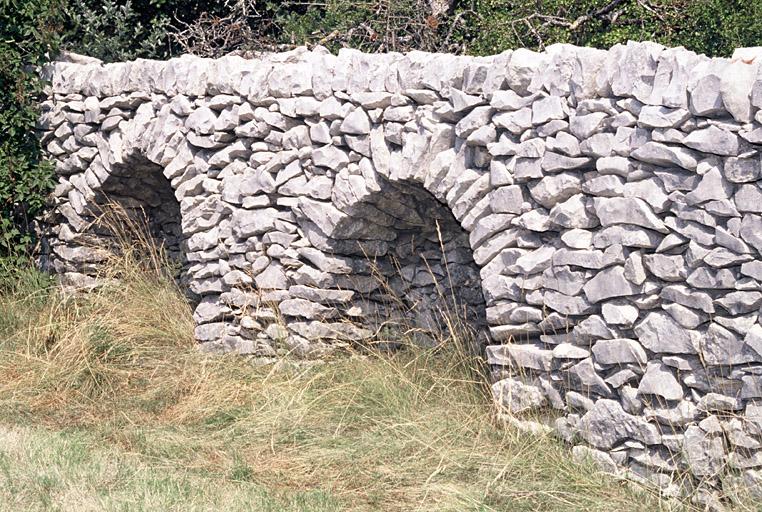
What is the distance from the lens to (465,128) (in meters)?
5.91

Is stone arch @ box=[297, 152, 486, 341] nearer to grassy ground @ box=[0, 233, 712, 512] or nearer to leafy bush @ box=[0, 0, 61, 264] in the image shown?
grassy ground @ box=[0, 233, 712, 512]

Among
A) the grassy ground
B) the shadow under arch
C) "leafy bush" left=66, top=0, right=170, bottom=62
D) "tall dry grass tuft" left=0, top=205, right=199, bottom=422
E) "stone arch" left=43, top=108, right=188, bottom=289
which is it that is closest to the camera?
the grassy ground

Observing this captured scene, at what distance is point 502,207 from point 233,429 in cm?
201

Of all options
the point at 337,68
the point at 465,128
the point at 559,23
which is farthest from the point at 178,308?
the point at 559,23

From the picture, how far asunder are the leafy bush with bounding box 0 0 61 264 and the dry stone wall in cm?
21

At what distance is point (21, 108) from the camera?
8547 millimetres

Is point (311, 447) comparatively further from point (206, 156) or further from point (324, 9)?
point (324, 9)

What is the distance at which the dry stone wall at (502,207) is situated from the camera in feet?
16.1

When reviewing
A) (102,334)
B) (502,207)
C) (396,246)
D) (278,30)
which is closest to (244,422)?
(102,334)

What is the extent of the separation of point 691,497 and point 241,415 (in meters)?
2.69

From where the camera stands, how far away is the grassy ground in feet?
17.5

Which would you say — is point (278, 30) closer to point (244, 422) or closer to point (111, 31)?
point (111, 31)

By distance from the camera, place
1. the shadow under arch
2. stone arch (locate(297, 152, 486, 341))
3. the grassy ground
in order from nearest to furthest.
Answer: the grassy ground < stone arch (locate(297, 152, 486, 341)) < the shadow under arch

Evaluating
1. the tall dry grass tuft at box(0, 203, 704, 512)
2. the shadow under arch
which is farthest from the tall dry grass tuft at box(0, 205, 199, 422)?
the shadow under arch
